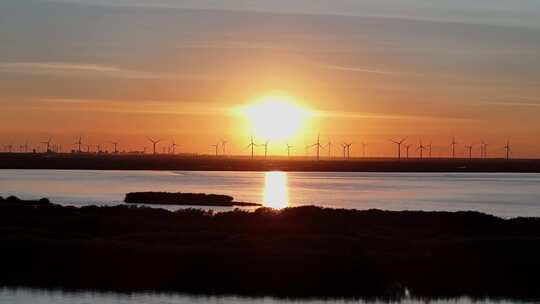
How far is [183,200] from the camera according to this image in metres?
97.4

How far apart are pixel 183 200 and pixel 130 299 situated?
62.5 metres

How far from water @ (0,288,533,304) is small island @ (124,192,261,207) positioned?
58928mm

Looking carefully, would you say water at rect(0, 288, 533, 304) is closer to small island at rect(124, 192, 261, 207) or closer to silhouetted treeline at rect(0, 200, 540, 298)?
silhouetted treeline at rect(0, 200, 540, 298)

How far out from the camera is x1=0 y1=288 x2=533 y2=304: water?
34.5 meters

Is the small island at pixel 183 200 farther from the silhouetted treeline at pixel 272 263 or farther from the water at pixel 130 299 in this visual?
the water at pixel 130 299

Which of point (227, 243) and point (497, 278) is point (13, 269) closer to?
point (227, 243)

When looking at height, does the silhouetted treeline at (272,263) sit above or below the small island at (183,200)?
below

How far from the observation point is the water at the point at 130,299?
34.5 metres

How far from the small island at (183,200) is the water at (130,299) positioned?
→ 58928mm

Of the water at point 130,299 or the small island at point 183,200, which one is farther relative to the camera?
the small island at point 183,200

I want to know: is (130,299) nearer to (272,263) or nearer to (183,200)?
(272,263)

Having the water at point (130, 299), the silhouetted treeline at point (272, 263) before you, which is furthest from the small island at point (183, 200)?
the water at point (130, 299)

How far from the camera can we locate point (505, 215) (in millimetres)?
85250

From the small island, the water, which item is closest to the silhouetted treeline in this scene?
the water
